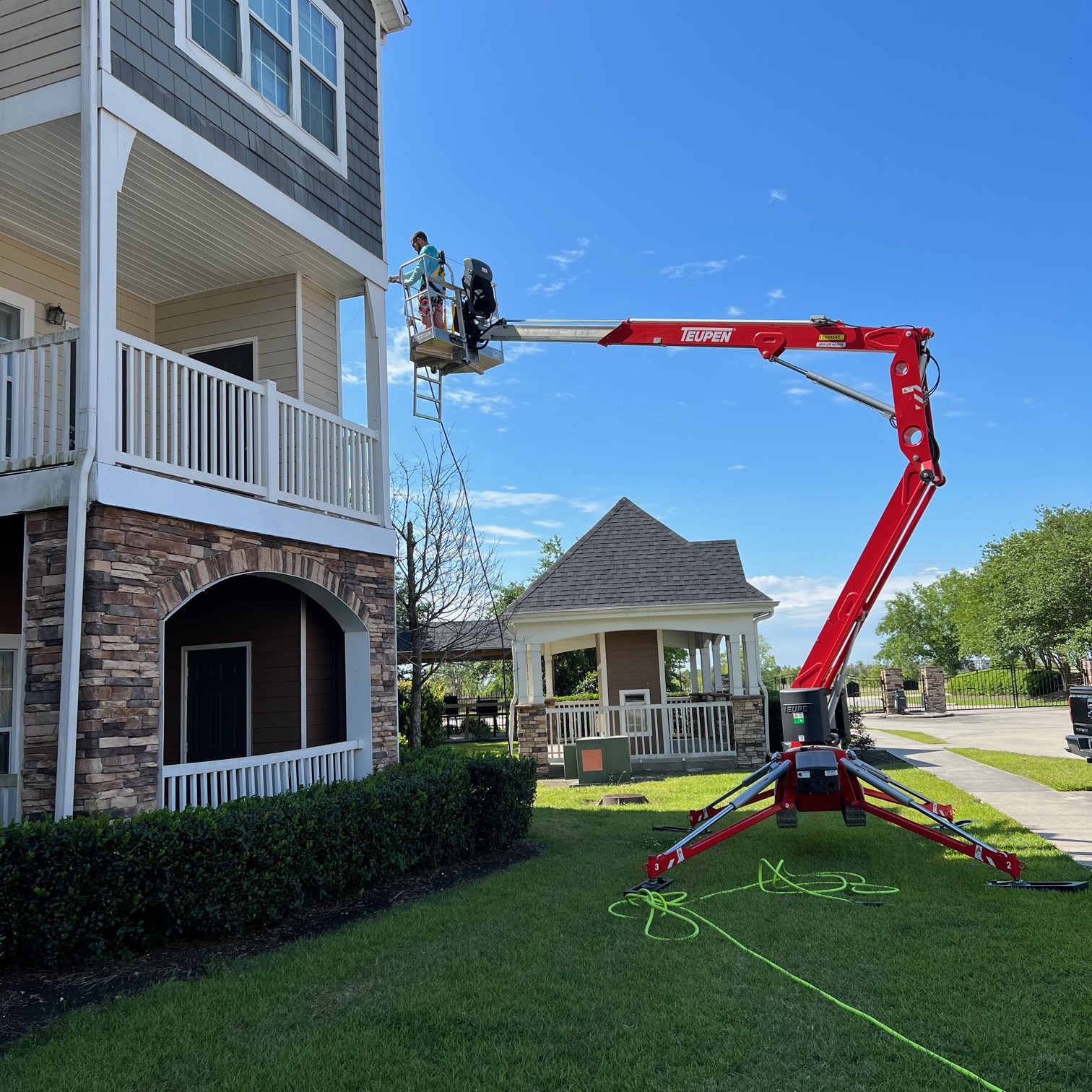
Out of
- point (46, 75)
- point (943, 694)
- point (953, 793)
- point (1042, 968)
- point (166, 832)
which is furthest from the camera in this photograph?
point (943, 694)

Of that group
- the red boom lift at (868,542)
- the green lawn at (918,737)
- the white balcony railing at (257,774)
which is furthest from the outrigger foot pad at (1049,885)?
the green lawn at (918,737)

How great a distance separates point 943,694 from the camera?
34.5 meters

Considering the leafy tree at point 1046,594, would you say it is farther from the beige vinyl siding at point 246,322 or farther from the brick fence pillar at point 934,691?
the beige vinyl siding at point 246,322

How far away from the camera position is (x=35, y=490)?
259 inches

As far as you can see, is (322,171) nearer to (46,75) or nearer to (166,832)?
(46,75)

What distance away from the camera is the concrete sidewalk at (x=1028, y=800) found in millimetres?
9203

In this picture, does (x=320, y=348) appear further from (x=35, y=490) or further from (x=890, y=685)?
(x=890, y=685)

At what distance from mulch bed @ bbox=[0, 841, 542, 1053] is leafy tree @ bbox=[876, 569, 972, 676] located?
222ft

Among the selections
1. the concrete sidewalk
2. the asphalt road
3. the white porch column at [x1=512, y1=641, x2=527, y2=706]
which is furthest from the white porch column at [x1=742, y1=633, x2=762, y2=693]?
the asphalt road

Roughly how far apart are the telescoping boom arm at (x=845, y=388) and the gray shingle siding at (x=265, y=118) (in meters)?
2.42

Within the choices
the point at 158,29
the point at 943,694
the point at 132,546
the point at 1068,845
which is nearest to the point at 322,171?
the point at 158,29

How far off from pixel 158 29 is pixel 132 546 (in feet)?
14.3

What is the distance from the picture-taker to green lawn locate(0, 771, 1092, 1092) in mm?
4117

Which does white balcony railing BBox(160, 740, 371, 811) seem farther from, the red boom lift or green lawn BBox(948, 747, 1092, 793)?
green lawn BBox(948, 747, 1092, 793)
